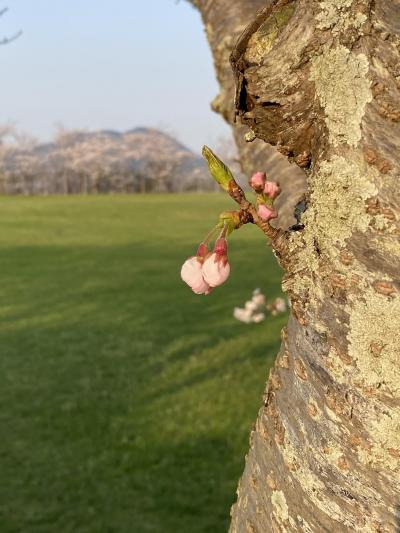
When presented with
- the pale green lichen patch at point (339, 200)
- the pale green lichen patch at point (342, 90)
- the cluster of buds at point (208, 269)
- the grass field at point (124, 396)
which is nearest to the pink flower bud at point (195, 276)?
the cluster of buds at point (208, 269)

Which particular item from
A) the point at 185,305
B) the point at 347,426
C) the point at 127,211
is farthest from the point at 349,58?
the point at 127,211

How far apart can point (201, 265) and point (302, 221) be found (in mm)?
252

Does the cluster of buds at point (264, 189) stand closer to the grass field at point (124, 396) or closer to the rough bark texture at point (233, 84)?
the rough bark texture at point (233, 84)

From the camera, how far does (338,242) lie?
42.3 inches

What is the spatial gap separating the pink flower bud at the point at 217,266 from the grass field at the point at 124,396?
444 cm

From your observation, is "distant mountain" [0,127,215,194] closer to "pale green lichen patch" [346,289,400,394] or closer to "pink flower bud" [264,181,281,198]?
"pink flower bud" [264,181,281,198]

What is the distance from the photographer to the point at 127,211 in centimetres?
3628

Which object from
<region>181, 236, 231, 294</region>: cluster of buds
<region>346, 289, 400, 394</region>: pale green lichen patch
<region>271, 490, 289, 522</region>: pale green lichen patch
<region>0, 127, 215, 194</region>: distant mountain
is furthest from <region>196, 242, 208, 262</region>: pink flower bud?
<region>0, 127, 215, 194</region>: distant mountain

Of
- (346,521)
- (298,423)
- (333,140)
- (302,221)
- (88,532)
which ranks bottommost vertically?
(88,532)

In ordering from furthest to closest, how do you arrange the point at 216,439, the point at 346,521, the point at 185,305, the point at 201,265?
the point at 185,305
the point at 216,439
the point at 201,265
the point at 346,521

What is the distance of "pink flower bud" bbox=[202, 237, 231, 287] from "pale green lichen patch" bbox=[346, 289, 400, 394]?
0.99 ft

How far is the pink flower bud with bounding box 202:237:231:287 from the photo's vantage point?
1.30 metres

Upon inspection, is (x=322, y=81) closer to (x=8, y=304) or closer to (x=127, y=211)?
(x=8, y=304)

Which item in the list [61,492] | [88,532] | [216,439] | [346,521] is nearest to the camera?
[346,521]
